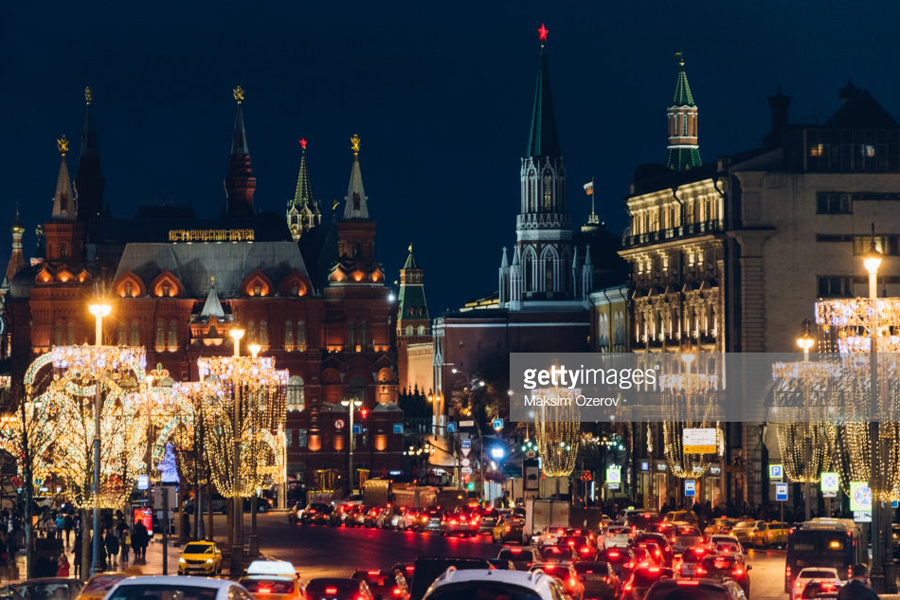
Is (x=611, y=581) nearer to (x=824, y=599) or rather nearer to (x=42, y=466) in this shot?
(x=824, y=599)

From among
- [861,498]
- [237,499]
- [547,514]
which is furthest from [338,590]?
[547,514]

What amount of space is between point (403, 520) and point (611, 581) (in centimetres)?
6183

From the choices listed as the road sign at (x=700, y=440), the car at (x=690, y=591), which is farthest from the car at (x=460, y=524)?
the car at (x=690, y=591)

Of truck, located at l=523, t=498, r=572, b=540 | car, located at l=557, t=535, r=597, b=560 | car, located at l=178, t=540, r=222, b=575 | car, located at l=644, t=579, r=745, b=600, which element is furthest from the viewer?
truck, located at l=523, t=498, r=572, b=540

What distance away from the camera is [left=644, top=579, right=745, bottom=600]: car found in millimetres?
25047

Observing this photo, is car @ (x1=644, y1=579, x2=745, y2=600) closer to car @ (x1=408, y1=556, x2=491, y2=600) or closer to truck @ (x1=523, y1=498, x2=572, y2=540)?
car @ (x1=408, y1=556, x2=491, y2=600)

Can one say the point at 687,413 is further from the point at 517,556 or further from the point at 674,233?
the point at 517,556

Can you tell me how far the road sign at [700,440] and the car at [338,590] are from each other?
6958 cm

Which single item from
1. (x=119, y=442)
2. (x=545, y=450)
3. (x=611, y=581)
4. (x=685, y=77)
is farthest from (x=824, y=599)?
(x=685, y=77)

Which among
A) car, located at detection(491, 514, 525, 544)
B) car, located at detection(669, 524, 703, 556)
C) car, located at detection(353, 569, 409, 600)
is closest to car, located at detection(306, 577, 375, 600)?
car, located at detection(353, 569, 409, 600)

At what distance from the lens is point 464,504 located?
123062mm

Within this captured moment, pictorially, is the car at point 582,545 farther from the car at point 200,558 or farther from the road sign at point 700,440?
the road sign at point 700,440

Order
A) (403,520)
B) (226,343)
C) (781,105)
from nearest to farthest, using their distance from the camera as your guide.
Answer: (403,520) → (781,105) → (226,343)

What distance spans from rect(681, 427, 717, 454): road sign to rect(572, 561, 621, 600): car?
58730 millimetres
